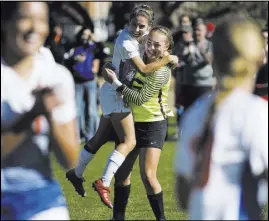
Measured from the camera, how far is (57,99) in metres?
4.55

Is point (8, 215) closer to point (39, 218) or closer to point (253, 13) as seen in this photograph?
point (39, 218)

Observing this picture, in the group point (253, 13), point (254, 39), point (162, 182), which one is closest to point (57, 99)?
point (254, 39)

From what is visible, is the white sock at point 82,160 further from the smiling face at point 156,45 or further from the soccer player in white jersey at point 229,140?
the soccer player in white jersey at point 229,140

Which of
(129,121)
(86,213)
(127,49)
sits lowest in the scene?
(86,213)

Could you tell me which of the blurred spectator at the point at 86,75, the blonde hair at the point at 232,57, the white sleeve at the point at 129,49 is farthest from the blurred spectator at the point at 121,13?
the blonde hair at the point at 232,57

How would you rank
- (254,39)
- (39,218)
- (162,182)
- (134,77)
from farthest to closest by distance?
1. (162,182)
2. (134,77)
3. (39,218)
4. (254,39)

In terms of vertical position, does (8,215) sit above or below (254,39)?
below

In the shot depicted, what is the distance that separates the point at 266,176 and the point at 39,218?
109 cm

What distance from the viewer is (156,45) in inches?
329

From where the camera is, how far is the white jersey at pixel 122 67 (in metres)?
8.62

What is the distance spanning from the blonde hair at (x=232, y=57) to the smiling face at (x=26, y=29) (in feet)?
2.76

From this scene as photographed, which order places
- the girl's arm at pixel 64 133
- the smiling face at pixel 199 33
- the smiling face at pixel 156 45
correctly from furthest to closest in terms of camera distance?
the smiling face at pixel 199 33 < the smiling face at pixel 156 45 < the girl's arm at pixel 64 133

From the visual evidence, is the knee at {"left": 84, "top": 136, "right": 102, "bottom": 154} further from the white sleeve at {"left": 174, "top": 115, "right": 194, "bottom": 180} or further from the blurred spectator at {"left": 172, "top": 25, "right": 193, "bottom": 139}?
the blurred spectator at {"left": 172, "top": 25, "right": 193, "bottom": 139}

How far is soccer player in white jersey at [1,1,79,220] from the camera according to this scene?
15.4 ft
